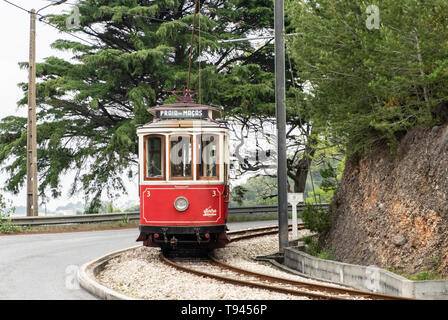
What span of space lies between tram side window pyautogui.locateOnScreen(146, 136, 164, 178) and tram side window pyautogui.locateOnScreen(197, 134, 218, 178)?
849mm

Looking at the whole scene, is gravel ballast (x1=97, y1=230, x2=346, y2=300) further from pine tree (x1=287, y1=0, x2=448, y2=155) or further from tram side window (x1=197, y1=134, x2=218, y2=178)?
pine tree (x1=287, y1=0, x2=448, y2=155)

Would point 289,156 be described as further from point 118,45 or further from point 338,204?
point 338,204

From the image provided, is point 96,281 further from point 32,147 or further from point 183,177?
point 32,147

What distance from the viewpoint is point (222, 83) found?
26484mm

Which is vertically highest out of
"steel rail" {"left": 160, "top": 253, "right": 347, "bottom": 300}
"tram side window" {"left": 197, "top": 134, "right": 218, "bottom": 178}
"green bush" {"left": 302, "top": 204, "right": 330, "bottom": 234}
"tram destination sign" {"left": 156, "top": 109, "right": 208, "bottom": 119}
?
"tram destination sign" {"left": 156, "top": 109, "right": 208, "bottom": 119}

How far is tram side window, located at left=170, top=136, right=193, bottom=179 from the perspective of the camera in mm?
12766

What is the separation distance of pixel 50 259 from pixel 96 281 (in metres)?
4.23

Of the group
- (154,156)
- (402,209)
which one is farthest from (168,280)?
(402,209)

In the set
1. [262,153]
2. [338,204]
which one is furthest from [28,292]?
[262,153]

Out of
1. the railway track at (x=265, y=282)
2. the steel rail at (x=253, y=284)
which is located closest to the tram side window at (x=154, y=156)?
the railway track at (x=265, y=282)

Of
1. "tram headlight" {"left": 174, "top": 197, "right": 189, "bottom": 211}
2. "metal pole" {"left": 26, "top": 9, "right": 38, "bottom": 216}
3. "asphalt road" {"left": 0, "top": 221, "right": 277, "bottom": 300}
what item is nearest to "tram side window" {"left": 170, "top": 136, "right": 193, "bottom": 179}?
"tram headlight" {"left": 174, "top": 197, "right": 189, "bottom": 211}

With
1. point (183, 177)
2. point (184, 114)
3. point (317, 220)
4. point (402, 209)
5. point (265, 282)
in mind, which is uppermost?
point (184, 114)

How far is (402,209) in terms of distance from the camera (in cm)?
1054

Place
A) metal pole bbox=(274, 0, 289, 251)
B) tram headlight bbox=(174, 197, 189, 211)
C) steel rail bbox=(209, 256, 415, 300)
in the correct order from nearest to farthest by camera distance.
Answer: steel rail bbox=(209, 256, 415, 300), tram headlight bbox=(174, 197, 189, 211), metal pole bbox=(274, 0, 289, 251)
